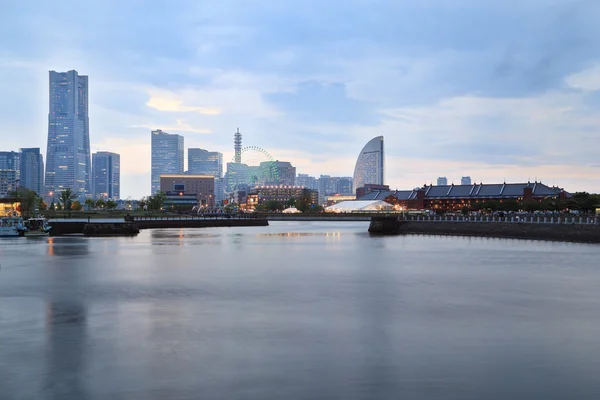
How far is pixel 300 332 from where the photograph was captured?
71.2 ft

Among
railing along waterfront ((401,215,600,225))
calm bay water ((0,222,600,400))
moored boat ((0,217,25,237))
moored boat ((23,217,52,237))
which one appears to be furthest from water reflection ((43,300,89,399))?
moored boat ((23,217,52,237))

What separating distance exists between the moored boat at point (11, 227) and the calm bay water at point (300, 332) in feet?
162

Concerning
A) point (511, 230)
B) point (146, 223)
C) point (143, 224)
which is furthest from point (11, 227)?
point (511, 230)

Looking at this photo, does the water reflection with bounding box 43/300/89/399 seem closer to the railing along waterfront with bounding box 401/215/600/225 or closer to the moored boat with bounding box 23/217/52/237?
the railing along waterfront with bounding box 401/215/600/225

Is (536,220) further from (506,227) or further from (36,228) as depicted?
(36,228)

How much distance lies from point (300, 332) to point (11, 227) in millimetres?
81488

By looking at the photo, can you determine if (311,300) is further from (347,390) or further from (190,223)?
(190,223)

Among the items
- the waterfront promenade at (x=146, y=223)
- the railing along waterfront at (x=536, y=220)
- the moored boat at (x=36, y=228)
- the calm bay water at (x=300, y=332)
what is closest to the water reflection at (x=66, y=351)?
the calm bay water at (x=300, y=332)

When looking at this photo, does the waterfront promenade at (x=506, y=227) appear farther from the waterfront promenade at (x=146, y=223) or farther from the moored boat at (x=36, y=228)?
the moored boat at (x=36, y=228)

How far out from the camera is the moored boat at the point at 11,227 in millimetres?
87019

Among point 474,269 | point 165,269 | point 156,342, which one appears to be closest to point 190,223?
point 165,269

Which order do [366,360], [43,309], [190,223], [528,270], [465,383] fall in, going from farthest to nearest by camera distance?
[190,223]
[528,270]
[43,309]
[366,360]
[465,383]

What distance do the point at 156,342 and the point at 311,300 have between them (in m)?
11.2

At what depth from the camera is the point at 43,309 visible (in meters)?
26.4
